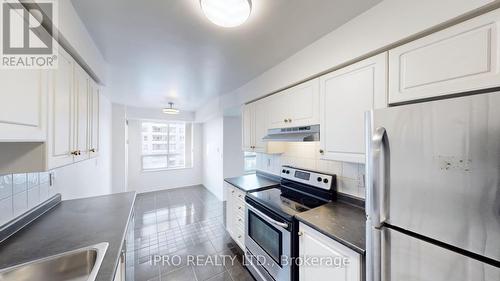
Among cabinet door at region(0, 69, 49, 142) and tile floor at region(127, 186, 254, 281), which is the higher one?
cabinet door at region(0, 69, 49, 142)

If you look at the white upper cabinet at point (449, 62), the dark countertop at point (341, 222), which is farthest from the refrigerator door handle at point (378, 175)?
the white upper cabinet at point (449, 62)

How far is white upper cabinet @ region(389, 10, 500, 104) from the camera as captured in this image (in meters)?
0.81

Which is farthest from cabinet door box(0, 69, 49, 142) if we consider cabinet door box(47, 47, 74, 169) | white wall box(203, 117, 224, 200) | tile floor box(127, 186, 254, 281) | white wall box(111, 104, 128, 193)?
white wall box(111, 104, 128, 193)

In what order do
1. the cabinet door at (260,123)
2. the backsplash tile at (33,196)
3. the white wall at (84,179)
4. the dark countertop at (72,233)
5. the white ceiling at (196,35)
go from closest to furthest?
the dark countertop at (72,233) → the white ceiling at (196,35) → the backsplash tile at (33,196) → the white wall at (84,179) → the cabinet door at (260,123)

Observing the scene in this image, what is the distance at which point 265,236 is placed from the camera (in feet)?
5.92

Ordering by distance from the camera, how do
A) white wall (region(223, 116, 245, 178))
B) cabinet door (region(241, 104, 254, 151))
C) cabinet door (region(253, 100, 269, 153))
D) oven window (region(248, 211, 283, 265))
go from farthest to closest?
white wall (region(223, 116, 245, 178)) → cabinet door (region(241, 104, 254, 151)) → cabinet door (region(253, 100, 269, 153)) → oven window (region(248, 211, 283, 265))

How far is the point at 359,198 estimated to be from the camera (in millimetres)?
1617

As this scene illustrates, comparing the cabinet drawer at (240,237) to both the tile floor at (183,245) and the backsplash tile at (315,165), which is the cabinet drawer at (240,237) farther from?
the backsplash tile at (315,165)

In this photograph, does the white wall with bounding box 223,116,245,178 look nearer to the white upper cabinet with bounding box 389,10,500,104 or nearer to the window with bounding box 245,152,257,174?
the window with bounding box 245,152,257,174

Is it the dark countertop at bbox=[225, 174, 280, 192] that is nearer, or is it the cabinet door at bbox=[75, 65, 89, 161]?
the cabinet door at bbox=[75, 65, 89, 161]

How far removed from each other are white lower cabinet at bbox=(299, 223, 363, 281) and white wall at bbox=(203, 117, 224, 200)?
3081mm

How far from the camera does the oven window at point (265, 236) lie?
5.35 feet

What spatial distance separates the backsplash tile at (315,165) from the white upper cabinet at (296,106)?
0.41 metres

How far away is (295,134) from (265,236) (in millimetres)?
1084
